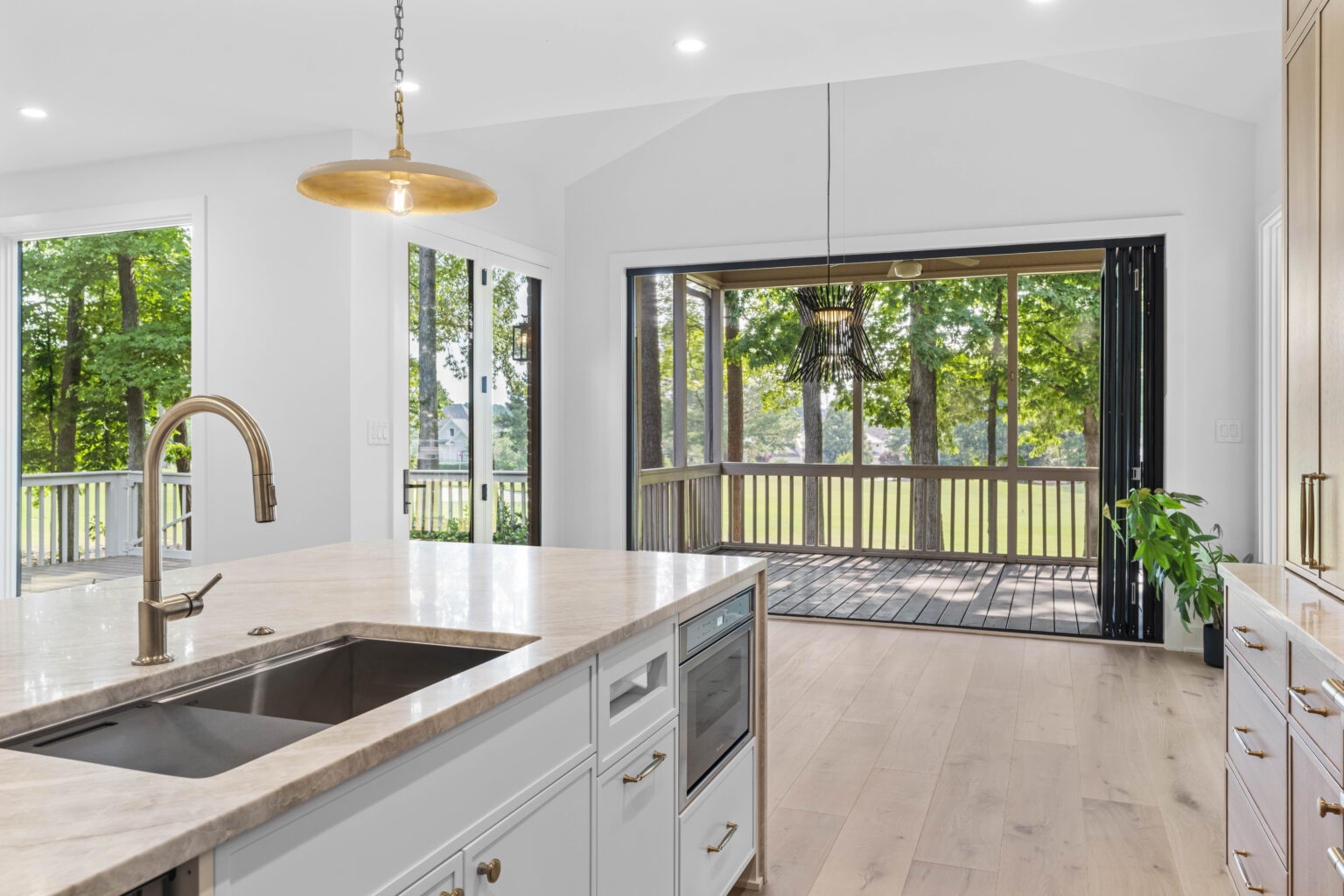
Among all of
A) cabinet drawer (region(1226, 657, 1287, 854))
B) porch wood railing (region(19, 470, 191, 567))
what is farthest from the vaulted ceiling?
porch wood railing (region(19, 470, 191, 567))

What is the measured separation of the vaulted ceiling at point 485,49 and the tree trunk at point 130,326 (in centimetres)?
430

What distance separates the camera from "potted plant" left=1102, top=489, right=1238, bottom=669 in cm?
467

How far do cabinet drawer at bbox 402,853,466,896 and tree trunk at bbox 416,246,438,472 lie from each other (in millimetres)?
3830

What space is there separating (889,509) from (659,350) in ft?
8.72

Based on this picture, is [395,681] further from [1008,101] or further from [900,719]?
[1008,101]

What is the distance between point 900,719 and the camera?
3.93 metres

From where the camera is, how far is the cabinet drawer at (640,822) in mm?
1701

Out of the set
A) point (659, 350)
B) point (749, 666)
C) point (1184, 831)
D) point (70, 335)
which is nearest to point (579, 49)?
point (749, 666)

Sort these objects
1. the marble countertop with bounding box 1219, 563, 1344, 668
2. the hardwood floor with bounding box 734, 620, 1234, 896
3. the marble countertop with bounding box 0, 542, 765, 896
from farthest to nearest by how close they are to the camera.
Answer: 1. the hardwood floor with bounding box 734, 620, 1234, 896
2. the marble countertop with bounding box 1219, 563, 1344, 668
3. the marble countertop with bounding box 0, 542, 765, 896

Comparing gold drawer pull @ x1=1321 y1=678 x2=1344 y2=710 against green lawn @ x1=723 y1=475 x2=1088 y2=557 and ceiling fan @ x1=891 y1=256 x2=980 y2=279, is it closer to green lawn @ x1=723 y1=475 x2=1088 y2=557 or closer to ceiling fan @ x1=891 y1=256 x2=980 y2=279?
ceiling fan @ x1=891 y1=256 x2=980 y2=279

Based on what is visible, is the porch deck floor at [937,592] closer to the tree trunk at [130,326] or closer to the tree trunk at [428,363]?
the tree trunk at [428,363]

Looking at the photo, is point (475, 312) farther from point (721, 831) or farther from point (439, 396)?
point (721, 831)

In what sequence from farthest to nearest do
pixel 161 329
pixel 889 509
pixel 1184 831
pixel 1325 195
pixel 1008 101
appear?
1. pixel 889 509
2. pixel 161 329
3. pixel 1008 101
4. pixel 1184 831
5. pixel 1325 195

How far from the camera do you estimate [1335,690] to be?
62.1 inches
